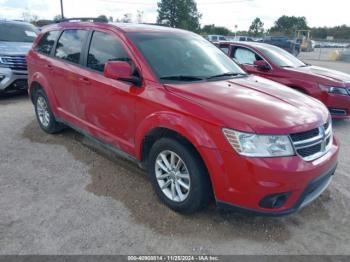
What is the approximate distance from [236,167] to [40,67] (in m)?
3.88

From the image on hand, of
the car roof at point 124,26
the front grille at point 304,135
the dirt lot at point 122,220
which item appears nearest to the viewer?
the front grille at point 304,135

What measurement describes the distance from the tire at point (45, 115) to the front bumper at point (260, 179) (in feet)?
10.9

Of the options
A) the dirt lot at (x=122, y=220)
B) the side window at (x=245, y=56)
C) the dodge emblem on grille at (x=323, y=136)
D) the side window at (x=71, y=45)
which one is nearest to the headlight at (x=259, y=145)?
the dodge emblem on grille at (x=323, y=136)

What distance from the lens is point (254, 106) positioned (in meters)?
2.83

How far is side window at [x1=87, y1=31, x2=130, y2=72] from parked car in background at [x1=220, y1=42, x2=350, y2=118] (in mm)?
3192

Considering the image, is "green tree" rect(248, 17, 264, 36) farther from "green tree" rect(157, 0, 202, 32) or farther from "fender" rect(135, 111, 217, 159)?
"fender" rect(135, 111, 217, 159)

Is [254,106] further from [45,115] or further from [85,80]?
[45,115]

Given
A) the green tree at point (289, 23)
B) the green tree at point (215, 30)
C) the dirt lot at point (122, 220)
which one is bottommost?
the dirt lot at point (122, 220)

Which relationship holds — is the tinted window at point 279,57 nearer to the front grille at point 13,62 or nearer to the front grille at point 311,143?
the front grille at point 311,143

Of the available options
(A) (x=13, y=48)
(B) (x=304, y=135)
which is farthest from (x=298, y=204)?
(A) (x=13, y=48)

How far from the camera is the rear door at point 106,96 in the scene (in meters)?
3.50

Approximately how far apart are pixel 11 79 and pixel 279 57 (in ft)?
20.5

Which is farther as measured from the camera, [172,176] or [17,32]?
[17,32]

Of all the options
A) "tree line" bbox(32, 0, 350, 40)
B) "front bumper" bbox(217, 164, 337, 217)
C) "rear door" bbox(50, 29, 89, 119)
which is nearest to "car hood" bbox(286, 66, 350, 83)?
"front bumper" bbox(217, 164, 337, 217)
